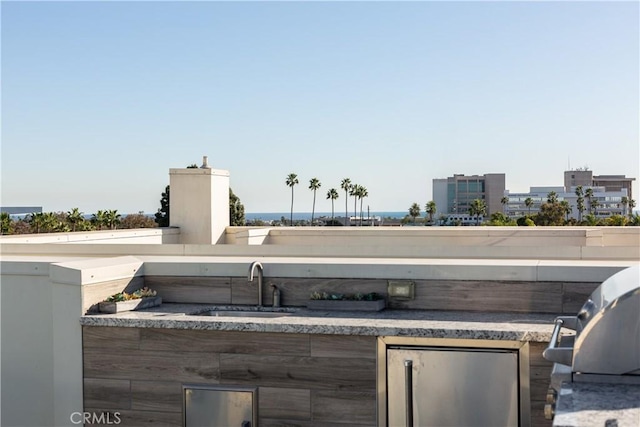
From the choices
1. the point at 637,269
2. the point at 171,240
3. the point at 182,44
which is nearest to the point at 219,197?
the point at 171,240

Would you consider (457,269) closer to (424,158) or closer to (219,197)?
(219,197)

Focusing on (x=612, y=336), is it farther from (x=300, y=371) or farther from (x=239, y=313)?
(x=239, y=313)

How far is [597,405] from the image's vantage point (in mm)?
2012

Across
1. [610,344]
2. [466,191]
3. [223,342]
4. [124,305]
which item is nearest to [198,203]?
[124,305]

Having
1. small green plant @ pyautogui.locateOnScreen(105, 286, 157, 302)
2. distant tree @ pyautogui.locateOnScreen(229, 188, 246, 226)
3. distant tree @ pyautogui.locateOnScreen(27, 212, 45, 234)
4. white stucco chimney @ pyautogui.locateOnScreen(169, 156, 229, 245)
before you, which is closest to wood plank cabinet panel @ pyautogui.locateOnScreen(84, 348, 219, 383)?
small green plant @ pyautogui.locateOnScreen(105, 286, 157, 302)

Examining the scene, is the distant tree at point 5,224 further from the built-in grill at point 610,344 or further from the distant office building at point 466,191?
the distant office building at point 466,191

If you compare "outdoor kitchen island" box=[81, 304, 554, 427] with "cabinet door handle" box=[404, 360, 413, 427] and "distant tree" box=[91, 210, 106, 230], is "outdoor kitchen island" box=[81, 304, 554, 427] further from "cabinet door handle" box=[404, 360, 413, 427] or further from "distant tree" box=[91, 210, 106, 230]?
"distant tree" box=[91, 210, 106, 230]

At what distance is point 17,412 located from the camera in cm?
429

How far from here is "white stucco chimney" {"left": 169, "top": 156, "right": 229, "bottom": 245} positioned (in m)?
8.47

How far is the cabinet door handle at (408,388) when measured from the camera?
3209mm

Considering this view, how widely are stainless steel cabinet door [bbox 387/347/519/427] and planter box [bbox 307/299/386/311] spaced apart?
1.45ft

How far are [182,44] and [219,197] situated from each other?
3.39m

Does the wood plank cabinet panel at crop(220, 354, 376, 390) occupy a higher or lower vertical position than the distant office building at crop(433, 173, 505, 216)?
lower

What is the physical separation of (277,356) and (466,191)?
335 ft
